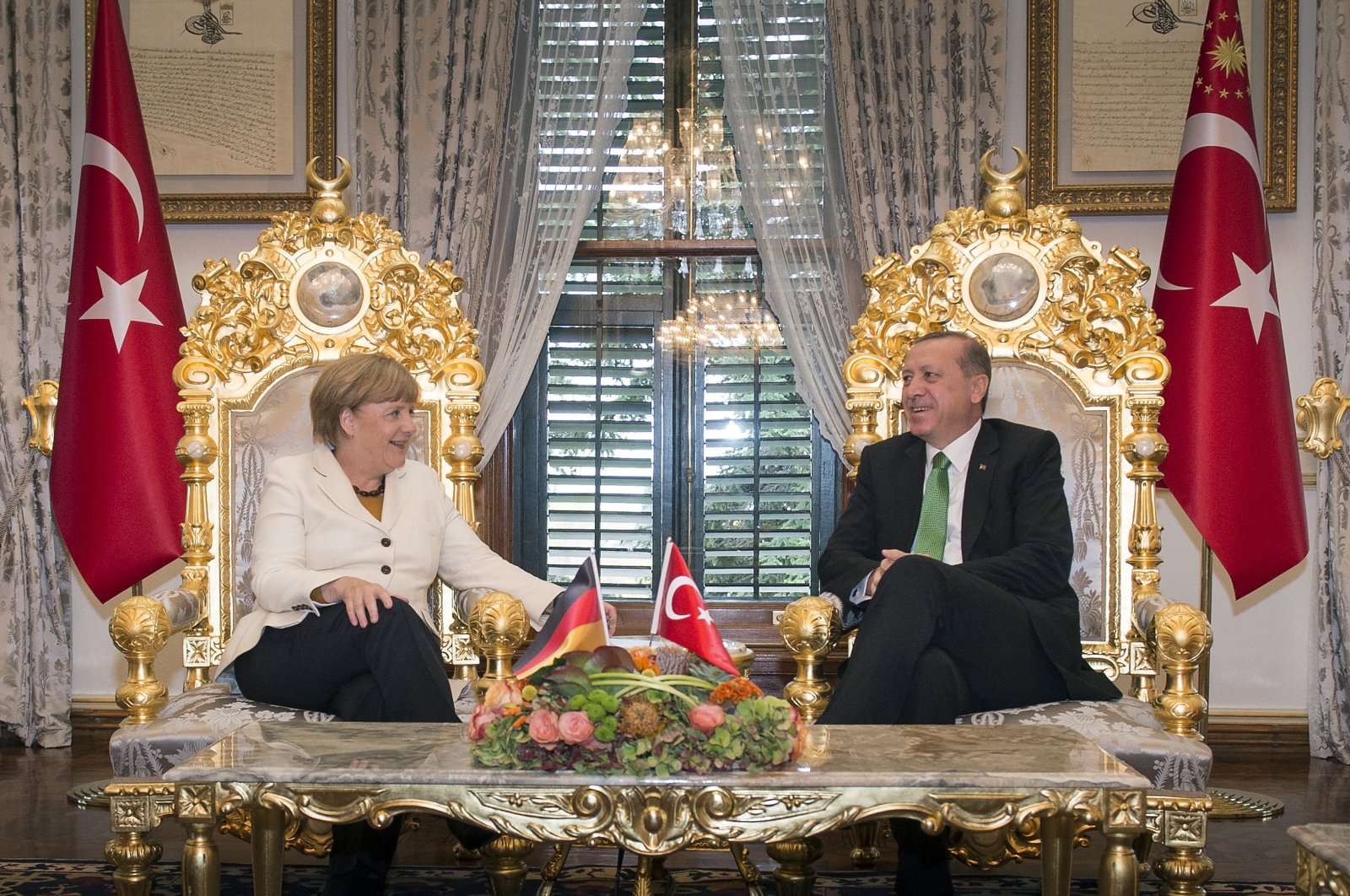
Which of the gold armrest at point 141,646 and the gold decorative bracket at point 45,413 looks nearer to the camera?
the gold armrest at point 141,646

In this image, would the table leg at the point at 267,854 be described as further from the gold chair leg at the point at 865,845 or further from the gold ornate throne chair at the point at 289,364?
the gold chair leg at the point at 865,845

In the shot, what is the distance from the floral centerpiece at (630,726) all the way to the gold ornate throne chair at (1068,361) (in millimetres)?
1034

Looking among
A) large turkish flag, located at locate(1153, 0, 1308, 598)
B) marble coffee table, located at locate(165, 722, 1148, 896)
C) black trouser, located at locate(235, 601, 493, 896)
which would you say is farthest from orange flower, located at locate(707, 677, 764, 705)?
large turkish flag, located at locate(1153, 0, 1308, 598)

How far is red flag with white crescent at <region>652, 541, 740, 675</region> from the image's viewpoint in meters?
2.09

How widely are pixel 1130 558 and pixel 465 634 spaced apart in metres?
1.69

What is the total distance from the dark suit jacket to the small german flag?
0.99 meters

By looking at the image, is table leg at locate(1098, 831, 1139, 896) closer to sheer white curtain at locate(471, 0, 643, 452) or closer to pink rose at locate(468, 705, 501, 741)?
pink rose at locate(468, 705, 501, 741)

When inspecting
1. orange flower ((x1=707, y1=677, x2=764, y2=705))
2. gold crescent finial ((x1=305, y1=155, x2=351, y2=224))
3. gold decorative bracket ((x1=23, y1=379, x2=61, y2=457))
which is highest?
gold crescent finial ((x1=305, y1=155, x2=351, y2=224))

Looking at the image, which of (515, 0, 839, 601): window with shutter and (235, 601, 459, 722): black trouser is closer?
(235, 601, 459, 722): black trouser

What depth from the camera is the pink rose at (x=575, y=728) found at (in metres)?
1.87

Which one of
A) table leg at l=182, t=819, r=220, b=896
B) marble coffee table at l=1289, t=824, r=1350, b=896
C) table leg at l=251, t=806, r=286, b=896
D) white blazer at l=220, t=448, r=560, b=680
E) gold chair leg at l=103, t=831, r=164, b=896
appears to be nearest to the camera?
marble coffee table at l=1289, t=824, r=1350, b=896

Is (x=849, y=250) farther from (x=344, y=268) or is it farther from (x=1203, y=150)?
(x=344, y=268)

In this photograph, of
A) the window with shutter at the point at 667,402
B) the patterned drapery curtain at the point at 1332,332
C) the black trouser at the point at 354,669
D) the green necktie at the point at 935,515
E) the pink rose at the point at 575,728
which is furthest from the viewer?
the window with shutter at the point at 667,402

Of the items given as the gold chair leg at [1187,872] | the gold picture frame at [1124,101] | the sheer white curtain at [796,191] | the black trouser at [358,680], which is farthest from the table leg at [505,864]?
the gold picture frame at [1124,101]
